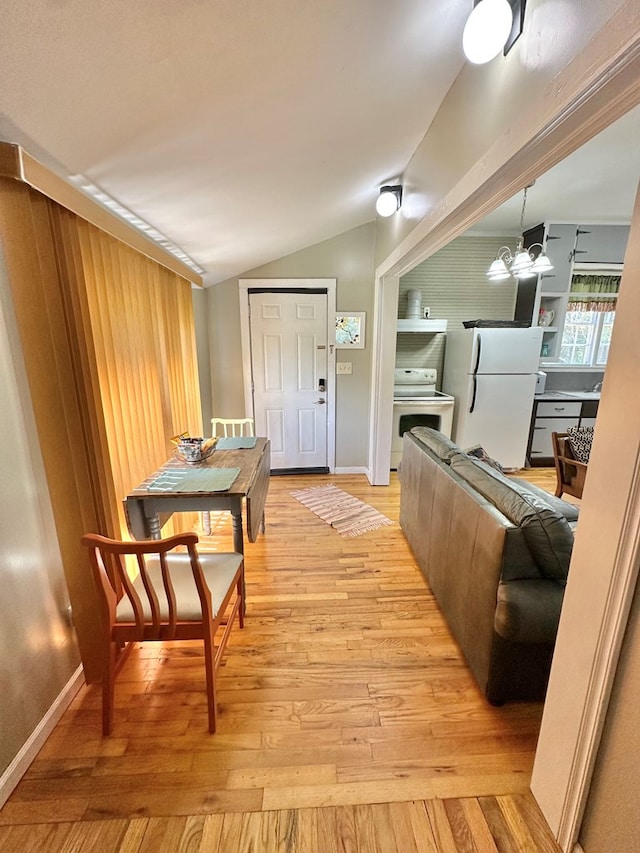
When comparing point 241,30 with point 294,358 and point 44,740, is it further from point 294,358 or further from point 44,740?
point 294,358

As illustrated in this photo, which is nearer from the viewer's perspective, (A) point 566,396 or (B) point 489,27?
(B) point 489,27

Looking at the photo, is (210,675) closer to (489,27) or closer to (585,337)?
(489,27)

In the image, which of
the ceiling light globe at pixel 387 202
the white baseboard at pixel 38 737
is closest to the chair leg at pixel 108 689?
the white baseboard at pixel 38 737

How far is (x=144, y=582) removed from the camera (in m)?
1.21

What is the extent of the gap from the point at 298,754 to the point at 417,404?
3.22 metres

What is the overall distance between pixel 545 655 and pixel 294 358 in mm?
3171

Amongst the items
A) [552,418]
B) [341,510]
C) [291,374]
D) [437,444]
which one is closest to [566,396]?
[552,418]

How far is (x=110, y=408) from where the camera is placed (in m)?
1.73

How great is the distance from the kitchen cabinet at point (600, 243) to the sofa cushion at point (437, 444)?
319 cm

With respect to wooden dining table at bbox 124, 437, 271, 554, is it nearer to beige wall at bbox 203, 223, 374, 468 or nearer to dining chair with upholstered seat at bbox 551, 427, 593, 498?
beige wall at bbox 203, 223, 374, 468

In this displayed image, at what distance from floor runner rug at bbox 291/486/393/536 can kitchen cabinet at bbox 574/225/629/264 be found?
3.66 metres

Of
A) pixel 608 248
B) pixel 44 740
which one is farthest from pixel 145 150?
pixel 608 248

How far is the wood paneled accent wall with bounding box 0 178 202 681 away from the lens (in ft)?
4.03

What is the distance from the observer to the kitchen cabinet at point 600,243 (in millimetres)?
3871
